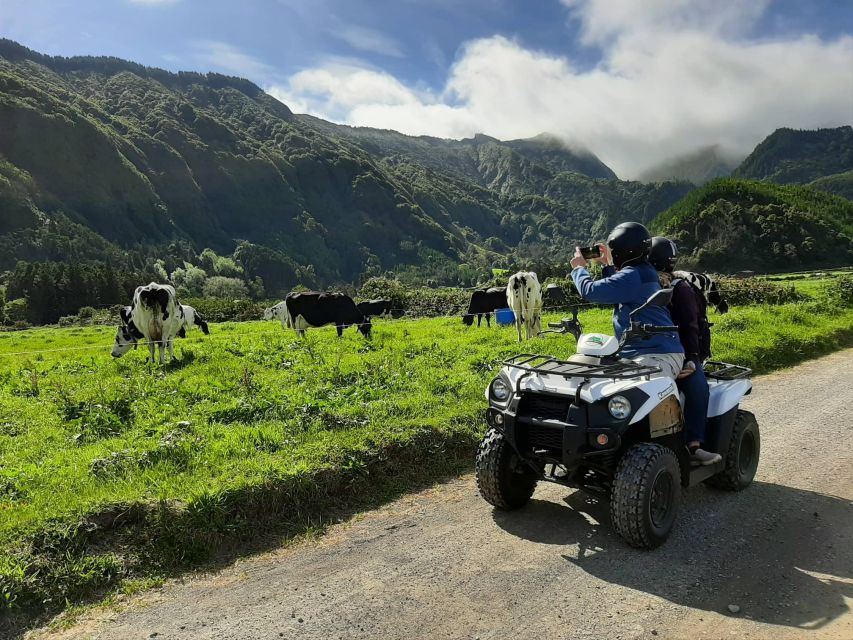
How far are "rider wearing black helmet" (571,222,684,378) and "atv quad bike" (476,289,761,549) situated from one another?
0.69ft

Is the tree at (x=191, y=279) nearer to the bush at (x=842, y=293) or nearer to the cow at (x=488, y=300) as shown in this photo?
the cow at (x=488, y=300)

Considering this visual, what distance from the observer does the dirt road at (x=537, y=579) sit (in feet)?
14.3

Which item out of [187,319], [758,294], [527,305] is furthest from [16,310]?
[758,294]

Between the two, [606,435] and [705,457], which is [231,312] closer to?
[705,457]

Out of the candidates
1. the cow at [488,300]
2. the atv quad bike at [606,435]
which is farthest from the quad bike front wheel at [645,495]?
the cow at [488,300]

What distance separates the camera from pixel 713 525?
5918mm

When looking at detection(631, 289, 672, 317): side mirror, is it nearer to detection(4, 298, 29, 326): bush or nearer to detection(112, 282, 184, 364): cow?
detection(112, 282, 184, 364): cow

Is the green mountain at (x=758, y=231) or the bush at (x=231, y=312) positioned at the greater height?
the green mountain at (x=758, y=231)

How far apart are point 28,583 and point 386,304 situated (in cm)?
2602

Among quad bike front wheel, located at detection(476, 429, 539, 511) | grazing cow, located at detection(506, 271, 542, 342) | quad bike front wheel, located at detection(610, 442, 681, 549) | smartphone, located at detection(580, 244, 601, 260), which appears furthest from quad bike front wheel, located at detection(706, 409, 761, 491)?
grazing cow, located at detection(506, 271, 542, 342)

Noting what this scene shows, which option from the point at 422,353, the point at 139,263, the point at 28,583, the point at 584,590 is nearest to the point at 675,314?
the point at 584,590

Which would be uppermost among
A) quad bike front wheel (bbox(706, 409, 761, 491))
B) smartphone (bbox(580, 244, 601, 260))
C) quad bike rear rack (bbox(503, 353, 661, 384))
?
smartphone (bbox(580, 244, 601, 260))

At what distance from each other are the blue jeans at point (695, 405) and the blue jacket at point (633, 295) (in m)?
0.37

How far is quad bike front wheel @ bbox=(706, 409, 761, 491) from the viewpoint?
656 centimetres
